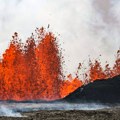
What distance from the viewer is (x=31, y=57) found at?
309 ft

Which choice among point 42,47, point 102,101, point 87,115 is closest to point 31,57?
point 42,47

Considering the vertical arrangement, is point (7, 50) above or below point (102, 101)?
above

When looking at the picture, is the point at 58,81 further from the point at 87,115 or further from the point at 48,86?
the point at 87,115

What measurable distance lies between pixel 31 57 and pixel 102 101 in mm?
41767

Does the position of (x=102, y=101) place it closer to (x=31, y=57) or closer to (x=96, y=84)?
(x=96, y=84)

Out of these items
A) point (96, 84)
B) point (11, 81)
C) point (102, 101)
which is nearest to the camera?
point (102, 101)

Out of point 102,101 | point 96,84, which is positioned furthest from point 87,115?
point 96,84

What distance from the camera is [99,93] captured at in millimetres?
58938

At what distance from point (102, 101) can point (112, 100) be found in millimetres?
1734

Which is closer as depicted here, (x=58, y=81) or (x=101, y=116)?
(x=101, y=116)

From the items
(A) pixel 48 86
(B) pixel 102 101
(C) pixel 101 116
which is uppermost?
(A) pixel 48 86

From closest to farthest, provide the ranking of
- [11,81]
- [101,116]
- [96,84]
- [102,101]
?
[101,116] < [102,101] < [96,84] < [11,81]

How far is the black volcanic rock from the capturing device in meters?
56.4

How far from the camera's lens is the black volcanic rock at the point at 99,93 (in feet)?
185
